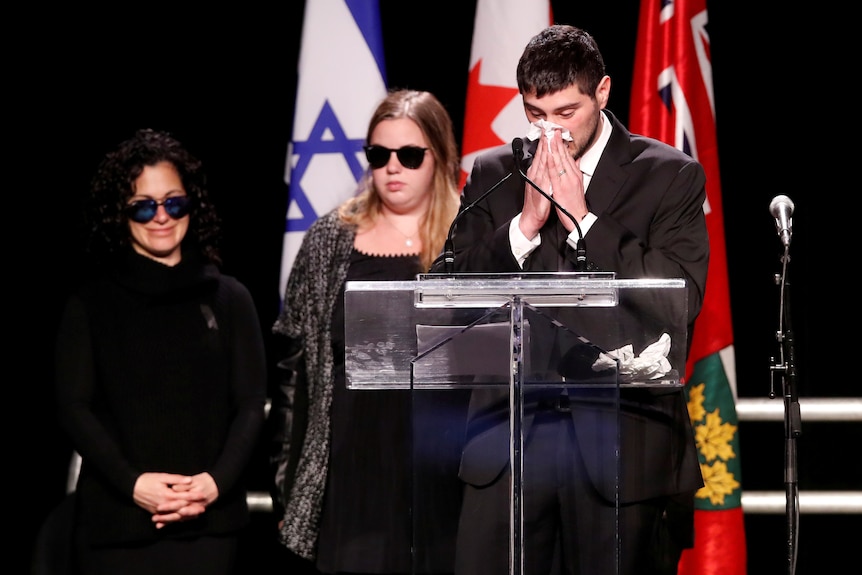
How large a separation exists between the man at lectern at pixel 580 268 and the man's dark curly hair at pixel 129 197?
3.89 ft

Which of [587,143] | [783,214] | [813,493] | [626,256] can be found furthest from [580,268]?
[813,493]

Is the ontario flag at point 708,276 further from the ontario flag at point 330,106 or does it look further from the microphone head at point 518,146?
the microphone head at point 518,146

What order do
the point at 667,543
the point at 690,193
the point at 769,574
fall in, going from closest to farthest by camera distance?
the point at 667,543
the point at 690,193
the point at 769,574

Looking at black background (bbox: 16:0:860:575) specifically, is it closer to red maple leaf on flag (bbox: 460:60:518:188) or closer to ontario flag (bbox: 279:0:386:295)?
ontario flag (bbox: 279:0:386:295)

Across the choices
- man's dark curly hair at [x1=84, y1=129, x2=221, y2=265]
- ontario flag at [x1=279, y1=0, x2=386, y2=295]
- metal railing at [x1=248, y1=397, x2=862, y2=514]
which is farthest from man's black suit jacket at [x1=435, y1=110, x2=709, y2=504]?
metal railing at [x1=248, y1=397, x2=862, y2=514]

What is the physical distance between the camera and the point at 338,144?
420 cm

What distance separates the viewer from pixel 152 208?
358 centimetres

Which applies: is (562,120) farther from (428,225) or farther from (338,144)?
(338,144)

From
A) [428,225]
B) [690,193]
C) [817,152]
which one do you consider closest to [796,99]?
[817,152]

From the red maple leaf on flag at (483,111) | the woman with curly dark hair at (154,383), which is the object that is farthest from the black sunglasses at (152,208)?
the red maple leaf on flag at (483,111)

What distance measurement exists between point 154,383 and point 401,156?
1028mm

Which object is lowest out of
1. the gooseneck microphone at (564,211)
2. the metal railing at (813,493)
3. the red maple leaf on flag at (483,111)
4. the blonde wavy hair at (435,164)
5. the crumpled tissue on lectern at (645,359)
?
the metal railing at (813,493)

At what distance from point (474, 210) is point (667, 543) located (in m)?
0.89

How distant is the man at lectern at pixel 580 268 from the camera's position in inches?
81.1
